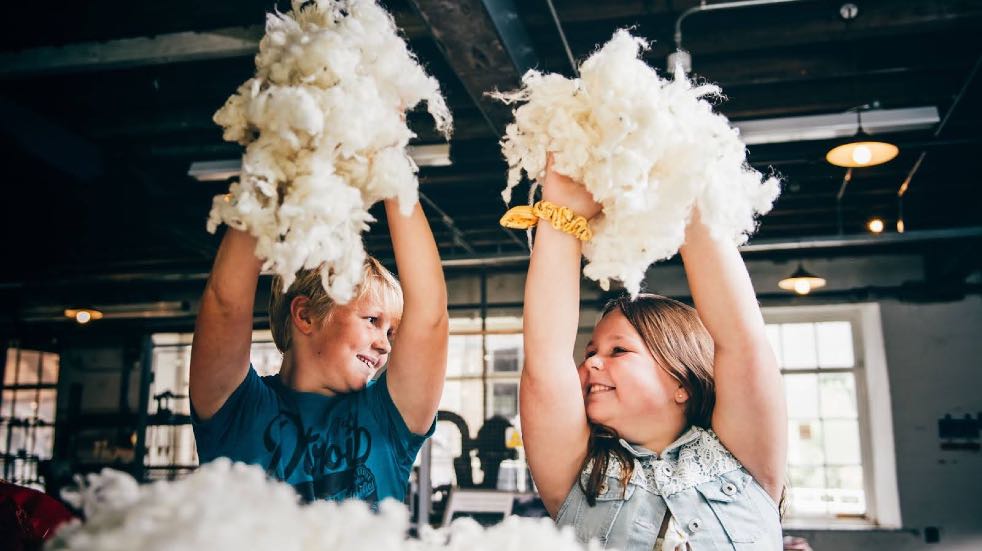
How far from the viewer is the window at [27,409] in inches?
450

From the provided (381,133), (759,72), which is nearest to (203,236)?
(759,72)

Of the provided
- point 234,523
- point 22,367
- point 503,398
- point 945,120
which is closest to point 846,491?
point 503,398

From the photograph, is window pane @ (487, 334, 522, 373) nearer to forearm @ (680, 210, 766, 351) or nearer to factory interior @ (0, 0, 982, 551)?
factory interior @ (0, 0, 982, 551)

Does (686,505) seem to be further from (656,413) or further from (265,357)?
(265,357)

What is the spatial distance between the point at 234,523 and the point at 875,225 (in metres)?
7.89

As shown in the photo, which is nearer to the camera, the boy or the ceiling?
the boy

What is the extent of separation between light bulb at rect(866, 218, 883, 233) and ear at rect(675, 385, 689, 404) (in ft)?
Result: 22.0

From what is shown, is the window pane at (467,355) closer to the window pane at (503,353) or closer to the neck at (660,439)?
the window pane at (503,353)

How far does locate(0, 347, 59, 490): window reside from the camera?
1143 cm

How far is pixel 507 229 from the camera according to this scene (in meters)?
7.62

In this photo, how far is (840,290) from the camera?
899 cm

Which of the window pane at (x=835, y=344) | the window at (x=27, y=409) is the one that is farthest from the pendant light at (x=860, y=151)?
the window at (x=27, y=409)

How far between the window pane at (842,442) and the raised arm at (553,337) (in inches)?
362

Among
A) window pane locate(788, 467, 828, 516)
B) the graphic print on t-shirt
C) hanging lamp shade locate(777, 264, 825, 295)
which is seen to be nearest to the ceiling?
hanging lamp shade locate(777, 264, 825, 295)
